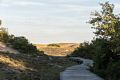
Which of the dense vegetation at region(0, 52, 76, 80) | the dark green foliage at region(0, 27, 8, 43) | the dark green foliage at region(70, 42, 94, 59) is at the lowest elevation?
the dense vegetation at region(0, 52, 76, 80)

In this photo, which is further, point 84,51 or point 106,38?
point 84,51

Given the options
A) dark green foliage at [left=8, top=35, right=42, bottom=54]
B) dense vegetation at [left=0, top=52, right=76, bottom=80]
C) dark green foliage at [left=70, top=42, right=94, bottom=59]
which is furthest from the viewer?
dark green foliage at [left=70, top=42, right=94, bottom=59]

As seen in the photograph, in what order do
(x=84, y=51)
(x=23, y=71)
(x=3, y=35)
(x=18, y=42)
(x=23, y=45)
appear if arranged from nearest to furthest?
(x=23, y=71), (x=23, y=45), (x=18, y=42), (x=3, y=35), (x=84, y=51)

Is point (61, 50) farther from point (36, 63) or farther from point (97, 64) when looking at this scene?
point (97, 64)

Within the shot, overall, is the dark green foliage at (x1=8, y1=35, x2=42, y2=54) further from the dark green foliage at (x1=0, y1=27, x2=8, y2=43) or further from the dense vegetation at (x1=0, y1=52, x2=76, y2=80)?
the dense vegetation at (x1=0, y1=52, x2=76, y2=80)

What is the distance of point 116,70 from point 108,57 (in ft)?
9.83

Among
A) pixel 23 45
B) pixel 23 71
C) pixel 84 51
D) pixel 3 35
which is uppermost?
pixel 3 35

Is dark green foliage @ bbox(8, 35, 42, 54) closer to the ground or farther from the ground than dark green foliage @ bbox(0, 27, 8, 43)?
closer to the ground

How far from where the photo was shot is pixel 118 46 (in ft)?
92.5

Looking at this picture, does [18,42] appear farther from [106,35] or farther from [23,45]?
[106,35]

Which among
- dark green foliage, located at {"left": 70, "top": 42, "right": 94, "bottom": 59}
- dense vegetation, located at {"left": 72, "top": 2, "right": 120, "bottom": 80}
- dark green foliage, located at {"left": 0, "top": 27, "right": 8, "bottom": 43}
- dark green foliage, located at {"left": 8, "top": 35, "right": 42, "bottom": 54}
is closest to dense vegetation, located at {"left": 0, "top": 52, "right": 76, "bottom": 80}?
dense vegetation, located at {"left": 72, "top": 2, "right": 120, "bottom": 80}

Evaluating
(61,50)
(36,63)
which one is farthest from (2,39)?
(61,50)

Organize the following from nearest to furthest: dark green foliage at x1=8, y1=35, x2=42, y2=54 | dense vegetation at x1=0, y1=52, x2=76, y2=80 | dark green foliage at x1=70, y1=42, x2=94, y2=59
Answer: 1. dense vegetation at x1=0, y1=52, x2=76, y2=80
2. dark green foliage at x1=8, y1=35, x2=42, y2=54
3. dark green foliage at x1=70, y1=42, x2=94, y2=59

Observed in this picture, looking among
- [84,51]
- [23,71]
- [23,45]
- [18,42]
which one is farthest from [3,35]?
[23,71]
